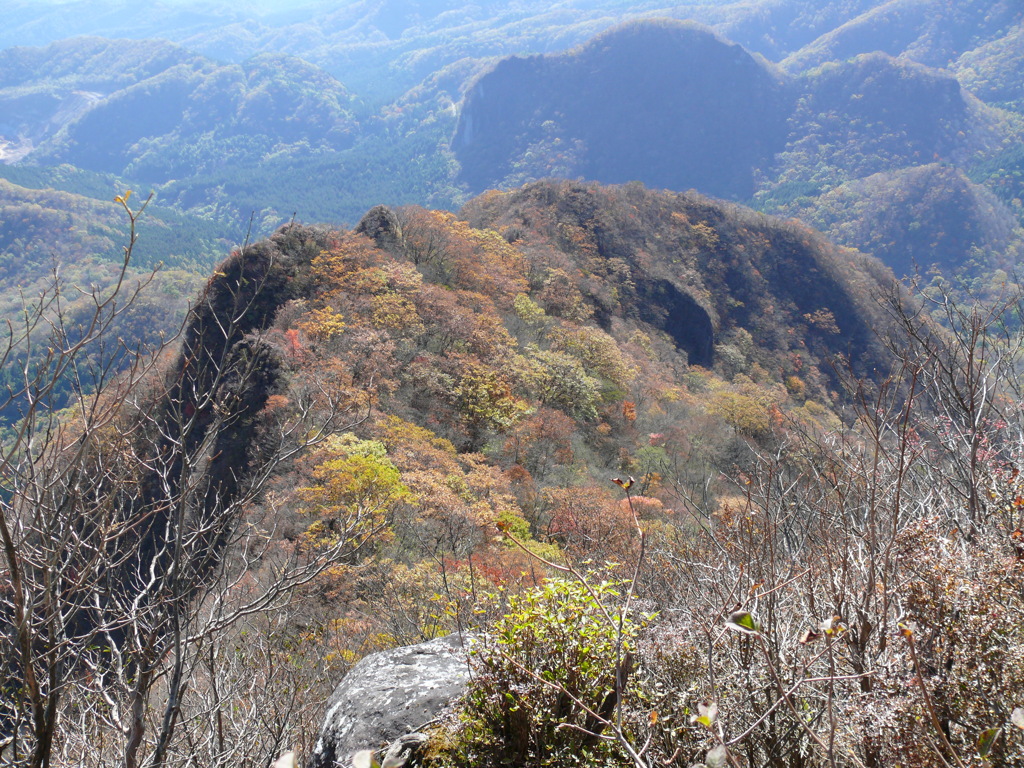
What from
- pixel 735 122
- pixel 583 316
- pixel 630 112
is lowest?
pixel 735 122

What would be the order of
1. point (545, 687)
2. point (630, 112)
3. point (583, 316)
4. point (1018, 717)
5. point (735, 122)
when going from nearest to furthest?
point (1018, 717)
point (545, 687)
point (583, 316)
point (735, 122)
point (630, 112)

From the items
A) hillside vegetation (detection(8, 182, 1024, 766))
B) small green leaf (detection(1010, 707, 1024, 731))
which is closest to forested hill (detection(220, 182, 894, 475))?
hillside vegetation (detection(8, 182, 1024, 766))

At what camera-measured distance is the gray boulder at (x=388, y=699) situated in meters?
3.91

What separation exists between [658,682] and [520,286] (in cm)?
3034

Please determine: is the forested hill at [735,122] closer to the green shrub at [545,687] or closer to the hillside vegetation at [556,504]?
the hillside vegetation at [556,504]

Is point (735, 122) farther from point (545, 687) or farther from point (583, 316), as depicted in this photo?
point (545, 687)

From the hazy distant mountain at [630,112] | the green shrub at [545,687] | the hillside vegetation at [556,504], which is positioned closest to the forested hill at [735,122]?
the hazy distant mountain at [630,112]

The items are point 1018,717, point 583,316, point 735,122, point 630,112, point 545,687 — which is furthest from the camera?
point 630,112

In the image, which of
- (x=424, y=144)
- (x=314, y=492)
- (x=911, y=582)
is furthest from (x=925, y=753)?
(x=424, y=144)

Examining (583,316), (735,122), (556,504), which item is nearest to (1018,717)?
(556,504)

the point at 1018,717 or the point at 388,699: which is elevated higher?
the point at 1018,717

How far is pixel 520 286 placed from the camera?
33.0 metres

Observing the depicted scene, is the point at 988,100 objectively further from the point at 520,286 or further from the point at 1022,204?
the point at 520,286

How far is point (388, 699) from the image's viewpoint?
412 cm
